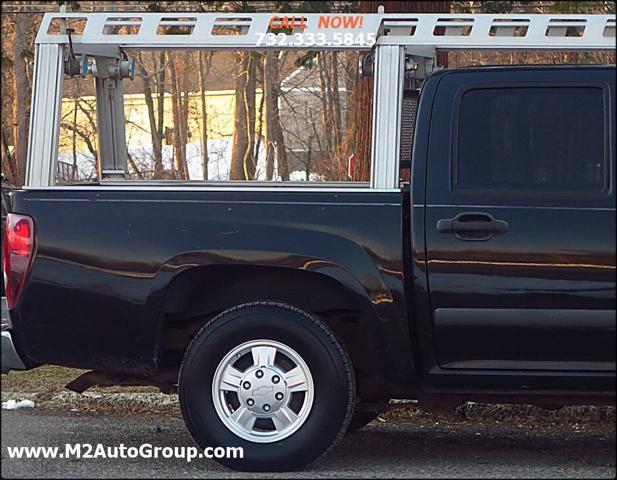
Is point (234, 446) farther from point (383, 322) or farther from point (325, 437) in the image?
point (383, 322)

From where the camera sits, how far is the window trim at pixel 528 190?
5.00 meters

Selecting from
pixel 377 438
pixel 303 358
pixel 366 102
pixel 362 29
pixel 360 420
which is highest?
pixel 362 29

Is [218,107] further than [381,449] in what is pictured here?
Yes

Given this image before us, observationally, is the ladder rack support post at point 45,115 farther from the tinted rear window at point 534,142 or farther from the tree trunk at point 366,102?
the tree trunk at point 366,102

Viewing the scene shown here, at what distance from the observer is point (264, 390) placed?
516cm

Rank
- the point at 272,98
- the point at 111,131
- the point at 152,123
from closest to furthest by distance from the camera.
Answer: the point at 111,131
the point at 152,123
the point at 272,98

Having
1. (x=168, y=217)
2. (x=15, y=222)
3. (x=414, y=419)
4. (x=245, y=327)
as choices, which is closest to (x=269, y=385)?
(x=245, y=327)

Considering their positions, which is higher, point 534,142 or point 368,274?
point 534,142

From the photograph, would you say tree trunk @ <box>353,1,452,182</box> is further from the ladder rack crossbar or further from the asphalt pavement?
the ladder rack crossbar

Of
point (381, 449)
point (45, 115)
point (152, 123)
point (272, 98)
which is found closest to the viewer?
point (45, 115)

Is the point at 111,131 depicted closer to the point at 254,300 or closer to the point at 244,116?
the point at 254,300

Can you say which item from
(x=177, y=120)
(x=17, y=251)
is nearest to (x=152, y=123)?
(x=177, y=120)

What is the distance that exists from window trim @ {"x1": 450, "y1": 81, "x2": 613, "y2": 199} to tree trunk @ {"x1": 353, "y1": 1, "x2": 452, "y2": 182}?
3.41m

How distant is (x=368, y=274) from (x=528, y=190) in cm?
85
